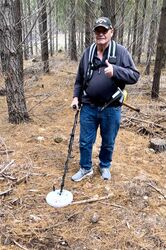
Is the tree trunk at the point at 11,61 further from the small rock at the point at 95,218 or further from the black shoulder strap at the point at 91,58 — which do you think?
the small rock at the point at 95,218

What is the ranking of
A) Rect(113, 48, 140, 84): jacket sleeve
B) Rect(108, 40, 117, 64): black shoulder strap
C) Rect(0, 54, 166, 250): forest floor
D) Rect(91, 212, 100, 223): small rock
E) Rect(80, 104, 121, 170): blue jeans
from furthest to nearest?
Rect(80, 104, 121, 170): blue jeans → Rect(108, 40, 117, 64): black shoulder strap → Rect(113, 48, 140, 84): jacket sleeve → Rect(91, 212, 100, 223): small rock → Rect(0, 54, 166, 250): forest floor

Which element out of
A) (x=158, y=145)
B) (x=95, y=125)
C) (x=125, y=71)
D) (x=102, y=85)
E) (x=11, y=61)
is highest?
(x=125, y=71)

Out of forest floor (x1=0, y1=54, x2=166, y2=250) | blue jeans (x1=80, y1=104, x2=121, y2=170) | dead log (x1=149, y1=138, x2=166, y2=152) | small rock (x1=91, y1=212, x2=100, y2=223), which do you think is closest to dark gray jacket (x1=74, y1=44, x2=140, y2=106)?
blue jeans (x1=80, y1=104, x2=121, y2=170)

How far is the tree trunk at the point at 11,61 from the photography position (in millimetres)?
5757

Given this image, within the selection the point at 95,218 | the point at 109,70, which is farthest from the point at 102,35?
the point at 95,218

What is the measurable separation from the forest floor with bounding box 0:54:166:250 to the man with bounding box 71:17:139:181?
0.52m

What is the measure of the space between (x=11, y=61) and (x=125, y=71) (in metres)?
3.07

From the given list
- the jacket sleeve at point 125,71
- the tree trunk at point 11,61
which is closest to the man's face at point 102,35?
the jacket sleeve at point 125,71

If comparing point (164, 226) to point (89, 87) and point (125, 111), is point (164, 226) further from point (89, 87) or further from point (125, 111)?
point (125, 111)

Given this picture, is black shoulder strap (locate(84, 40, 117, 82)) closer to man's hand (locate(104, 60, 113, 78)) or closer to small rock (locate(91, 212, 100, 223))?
man's hand (locate(104, 60, 113, 78))

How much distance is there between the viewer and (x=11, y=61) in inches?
237

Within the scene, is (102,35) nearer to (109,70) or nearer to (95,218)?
(109,70)

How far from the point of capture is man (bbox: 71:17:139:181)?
12.2 feet

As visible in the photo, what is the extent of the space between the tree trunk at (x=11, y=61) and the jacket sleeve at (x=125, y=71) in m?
2.64
